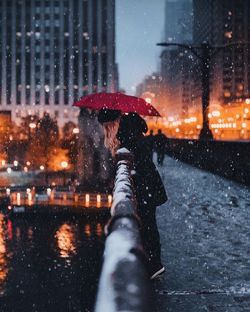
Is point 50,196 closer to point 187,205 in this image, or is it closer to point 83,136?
point 83,136

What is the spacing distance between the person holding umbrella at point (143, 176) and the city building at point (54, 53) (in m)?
130

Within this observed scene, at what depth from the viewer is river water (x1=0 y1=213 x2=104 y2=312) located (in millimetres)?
4895

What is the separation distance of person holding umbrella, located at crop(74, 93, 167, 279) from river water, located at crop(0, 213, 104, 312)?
28.9 inches

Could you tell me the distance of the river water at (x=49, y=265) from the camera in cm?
489

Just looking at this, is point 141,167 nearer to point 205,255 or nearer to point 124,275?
point 205,255

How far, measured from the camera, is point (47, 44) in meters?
138

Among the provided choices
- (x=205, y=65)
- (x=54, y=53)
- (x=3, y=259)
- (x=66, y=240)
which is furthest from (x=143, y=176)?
(x=54, y=53)

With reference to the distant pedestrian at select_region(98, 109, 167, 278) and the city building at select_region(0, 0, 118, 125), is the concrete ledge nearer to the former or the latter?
the distant pedestrian at select_region(98, 109, 167, 278)

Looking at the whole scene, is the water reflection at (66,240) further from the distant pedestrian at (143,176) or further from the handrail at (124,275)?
the handrail at (124,275)

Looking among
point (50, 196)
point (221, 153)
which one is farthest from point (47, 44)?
point (50, 196)

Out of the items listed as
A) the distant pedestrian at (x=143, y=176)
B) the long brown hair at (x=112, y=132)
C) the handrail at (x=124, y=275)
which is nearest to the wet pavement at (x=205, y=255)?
the distant pedestrian at (x=143, y=176)

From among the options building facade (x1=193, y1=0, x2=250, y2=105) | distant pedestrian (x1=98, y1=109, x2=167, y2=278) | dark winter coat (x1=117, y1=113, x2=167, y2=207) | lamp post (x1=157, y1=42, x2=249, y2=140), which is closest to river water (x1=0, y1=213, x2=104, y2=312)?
distant pedestrian (x1=98, y1=109, x2=167, y2=278)

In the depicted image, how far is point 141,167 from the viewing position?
5.36m

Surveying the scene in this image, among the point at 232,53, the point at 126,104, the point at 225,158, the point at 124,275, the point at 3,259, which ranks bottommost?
the point at 225,158
